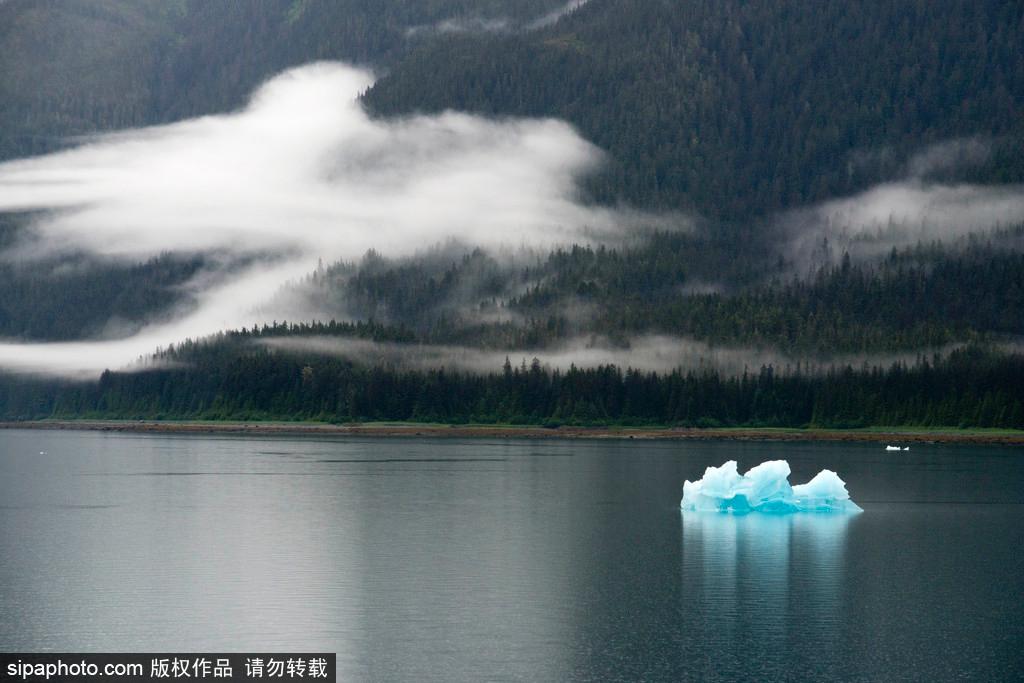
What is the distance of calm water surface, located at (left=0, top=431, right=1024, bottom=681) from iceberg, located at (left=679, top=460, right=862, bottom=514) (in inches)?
61.2

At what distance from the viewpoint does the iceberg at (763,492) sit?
4530 inches

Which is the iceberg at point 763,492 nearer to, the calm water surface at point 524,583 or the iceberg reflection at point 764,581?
the iceberg reflection at point 764,581

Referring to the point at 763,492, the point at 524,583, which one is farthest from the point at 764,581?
the point at 763,492

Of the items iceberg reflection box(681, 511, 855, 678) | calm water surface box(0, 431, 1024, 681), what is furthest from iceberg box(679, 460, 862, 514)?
calm water surface box(0, 431, 1024, 681)

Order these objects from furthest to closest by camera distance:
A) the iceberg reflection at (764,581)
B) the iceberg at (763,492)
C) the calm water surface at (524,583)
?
1. the iceberg at (763,492)
2. the iceberg reflection at (764,581)
3. the calm water surface at (524,583)

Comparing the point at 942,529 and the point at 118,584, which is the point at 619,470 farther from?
the point at 118,584

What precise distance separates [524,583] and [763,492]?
42150mm

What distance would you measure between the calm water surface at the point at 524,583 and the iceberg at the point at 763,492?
1.55 m

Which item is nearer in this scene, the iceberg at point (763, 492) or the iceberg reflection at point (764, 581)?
the iceberg reflection at point (764, 581)

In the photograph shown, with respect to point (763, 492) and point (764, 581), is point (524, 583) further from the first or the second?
point (763, 492)

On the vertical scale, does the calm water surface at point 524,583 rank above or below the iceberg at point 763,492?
below

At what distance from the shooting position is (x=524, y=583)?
8031 cm

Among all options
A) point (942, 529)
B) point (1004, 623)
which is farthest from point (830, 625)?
point (942, 529)

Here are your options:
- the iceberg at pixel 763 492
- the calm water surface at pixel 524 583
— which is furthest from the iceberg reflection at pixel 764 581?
the iceberg at pixel 763 492
